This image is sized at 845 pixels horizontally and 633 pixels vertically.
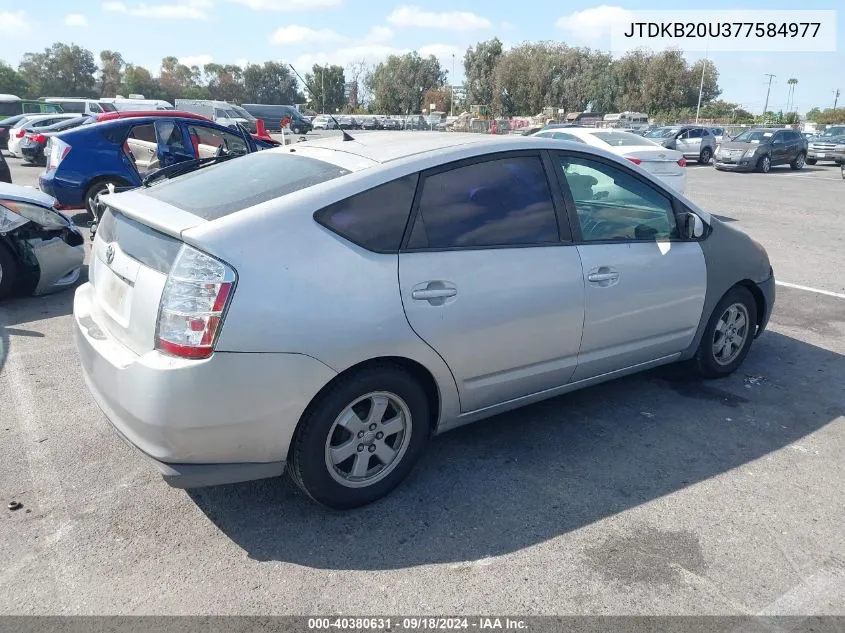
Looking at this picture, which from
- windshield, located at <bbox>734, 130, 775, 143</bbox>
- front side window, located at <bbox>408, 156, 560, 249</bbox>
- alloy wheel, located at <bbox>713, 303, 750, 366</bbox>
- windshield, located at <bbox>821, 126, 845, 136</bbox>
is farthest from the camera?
windshield, located at <bbox>821, 126, 845, 136</bbox>

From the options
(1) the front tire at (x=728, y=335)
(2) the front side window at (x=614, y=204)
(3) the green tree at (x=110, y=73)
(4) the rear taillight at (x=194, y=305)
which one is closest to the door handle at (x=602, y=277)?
(2) the front side window at (x=614, y=204)

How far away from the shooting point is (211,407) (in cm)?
262

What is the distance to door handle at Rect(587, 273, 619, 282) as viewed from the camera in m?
3.64

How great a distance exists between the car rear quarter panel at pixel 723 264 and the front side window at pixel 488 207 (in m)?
1.36

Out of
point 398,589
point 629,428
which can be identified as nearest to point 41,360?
point 398,589

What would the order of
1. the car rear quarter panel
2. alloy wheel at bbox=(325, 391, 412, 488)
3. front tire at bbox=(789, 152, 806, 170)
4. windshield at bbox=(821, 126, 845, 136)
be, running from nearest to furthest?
alloy wheel at bbox=(325, 391, 412, 488)
the car rear quarter panel
front tire at bbox=(789, 152, 806, 170)
windshield at bbox=(821, 126, 845, 136)

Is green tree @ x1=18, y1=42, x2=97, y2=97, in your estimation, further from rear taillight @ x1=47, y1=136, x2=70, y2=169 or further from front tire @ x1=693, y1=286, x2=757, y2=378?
front tire @ x1=693, y1=286, x2=757, y2=378

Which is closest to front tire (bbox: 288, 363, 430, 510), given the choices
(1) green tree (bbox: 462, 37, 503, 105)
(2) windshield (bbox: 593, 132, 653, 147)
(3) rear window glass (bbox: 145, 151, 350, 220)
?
(3) rear window glass (bbox: 145, 151, 350, 220)

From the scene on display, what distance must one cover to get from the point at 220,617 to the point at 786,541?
7.82 ft

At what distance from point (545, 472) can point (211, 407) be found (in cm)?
176

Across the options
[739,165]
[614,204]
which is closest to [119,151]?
[614,204]

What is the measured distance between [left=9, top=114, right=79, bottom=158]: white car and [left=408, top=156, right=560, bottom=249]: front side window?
68.1 feet

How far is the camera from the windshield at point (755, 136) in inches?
963

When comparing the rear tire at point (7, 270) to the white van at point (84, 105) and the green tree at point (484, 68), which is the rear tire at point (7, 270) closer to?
the white van at point (84, 105)
